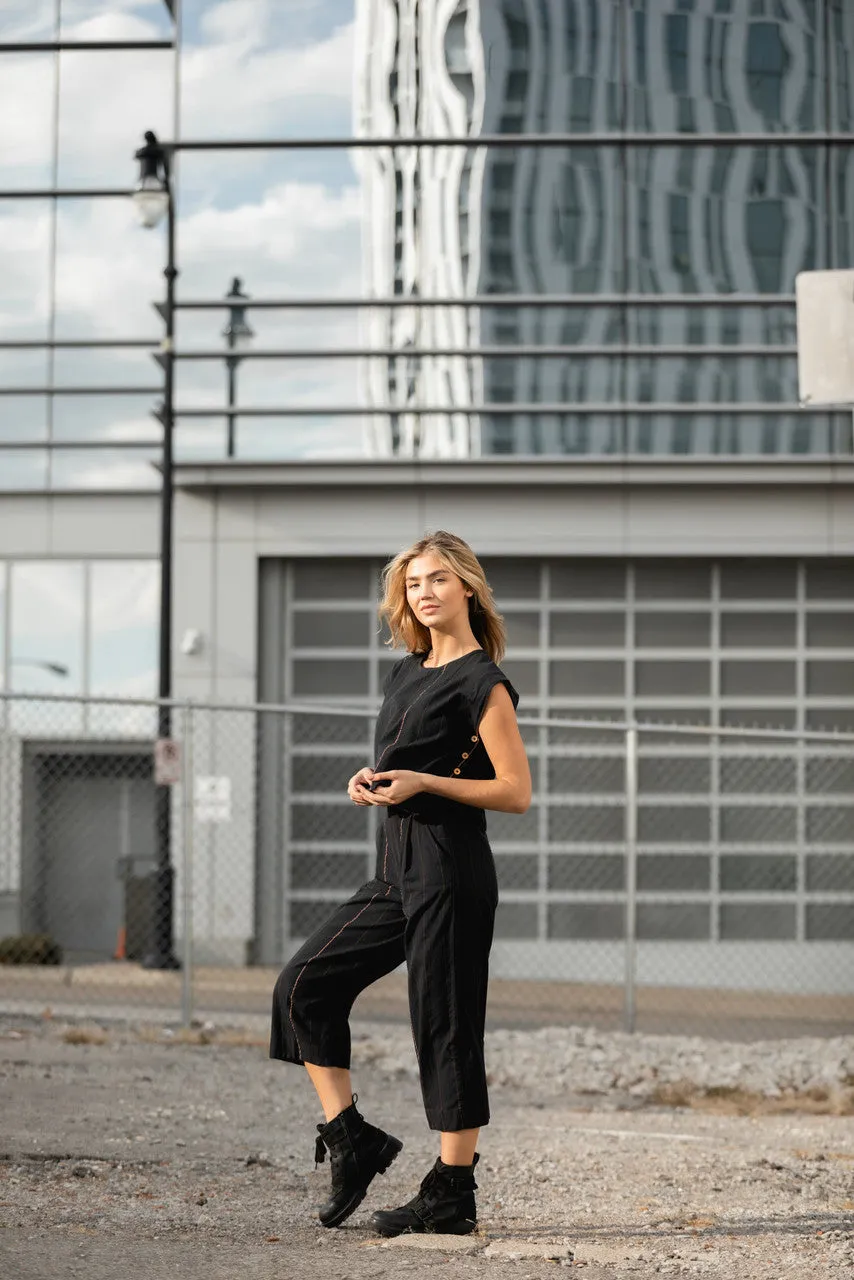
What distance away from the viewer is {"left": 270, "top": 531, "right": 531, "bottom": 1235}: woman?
463cm

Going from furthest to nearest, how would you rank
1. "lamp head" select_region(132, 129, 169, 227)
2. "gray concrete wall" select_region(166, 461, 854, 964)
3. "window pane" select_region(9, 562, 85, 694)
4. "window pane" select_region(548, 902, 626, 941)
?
1. "window pane" select_region(9, 562, 85, 694)
2. "window pane" select_region(548, 902, 626, 941)
3. "gray concrete wall" select_region(166, 461, 854, 964)
4. "lamp head" select_region(132, 129, 169, 227)

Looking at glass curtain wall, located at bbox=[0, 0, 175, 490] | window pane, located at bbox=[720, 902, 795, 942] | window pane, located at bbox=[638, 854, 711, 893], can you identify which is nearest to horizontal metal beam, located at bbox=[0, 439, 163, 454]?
glass curtain wall, located at bbox=[0, 0, 175, 490]

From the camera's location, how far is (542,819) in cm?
1666

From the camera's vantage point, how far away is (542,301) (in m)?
16.8

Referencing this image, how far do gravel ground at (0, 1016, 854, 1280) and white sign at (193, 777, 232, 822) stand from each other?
7.32 feet

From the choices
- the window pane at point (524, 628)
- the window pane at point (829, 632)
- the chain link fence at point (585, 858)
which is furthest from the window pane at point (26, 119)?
Result: the window pane at point (829, 632)

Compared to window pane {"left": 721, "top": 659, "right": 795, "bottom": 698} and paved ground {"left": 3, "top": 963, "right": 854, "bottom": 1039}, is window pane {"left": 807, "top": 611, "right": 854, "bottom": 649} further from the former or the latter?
paved ground {"left": 3, "top": 963, "right": 854, "bottom": 1039}

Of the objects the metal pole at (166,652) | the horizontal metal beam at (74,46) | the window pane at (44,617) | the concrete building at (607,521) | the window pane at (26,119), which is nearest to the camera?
the metal pole at (166,652)

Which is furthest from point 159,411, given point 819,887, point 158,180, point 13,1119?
point 13,1119

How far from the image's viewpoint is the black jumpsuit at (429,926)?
4.63 m

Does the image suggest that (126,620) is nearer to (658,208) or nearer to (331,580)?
(331,580)

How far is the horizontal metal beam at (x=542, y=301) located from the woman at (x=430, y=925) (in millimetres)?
12395

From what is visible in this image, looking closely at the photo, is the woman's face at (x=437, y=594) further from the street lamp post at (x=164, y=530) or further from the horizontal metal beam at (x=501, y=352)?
the horizontal metal beam at (x=501, y=352)

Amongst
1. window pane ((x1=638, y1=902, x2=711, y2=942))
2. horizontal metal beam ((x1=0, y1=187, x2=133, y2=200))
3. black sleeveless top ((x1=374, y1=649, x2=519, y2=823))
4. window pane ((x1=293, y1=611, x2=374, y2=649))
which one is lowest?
window pane ((x1=638, y1=902, x2=711, y2=942))
